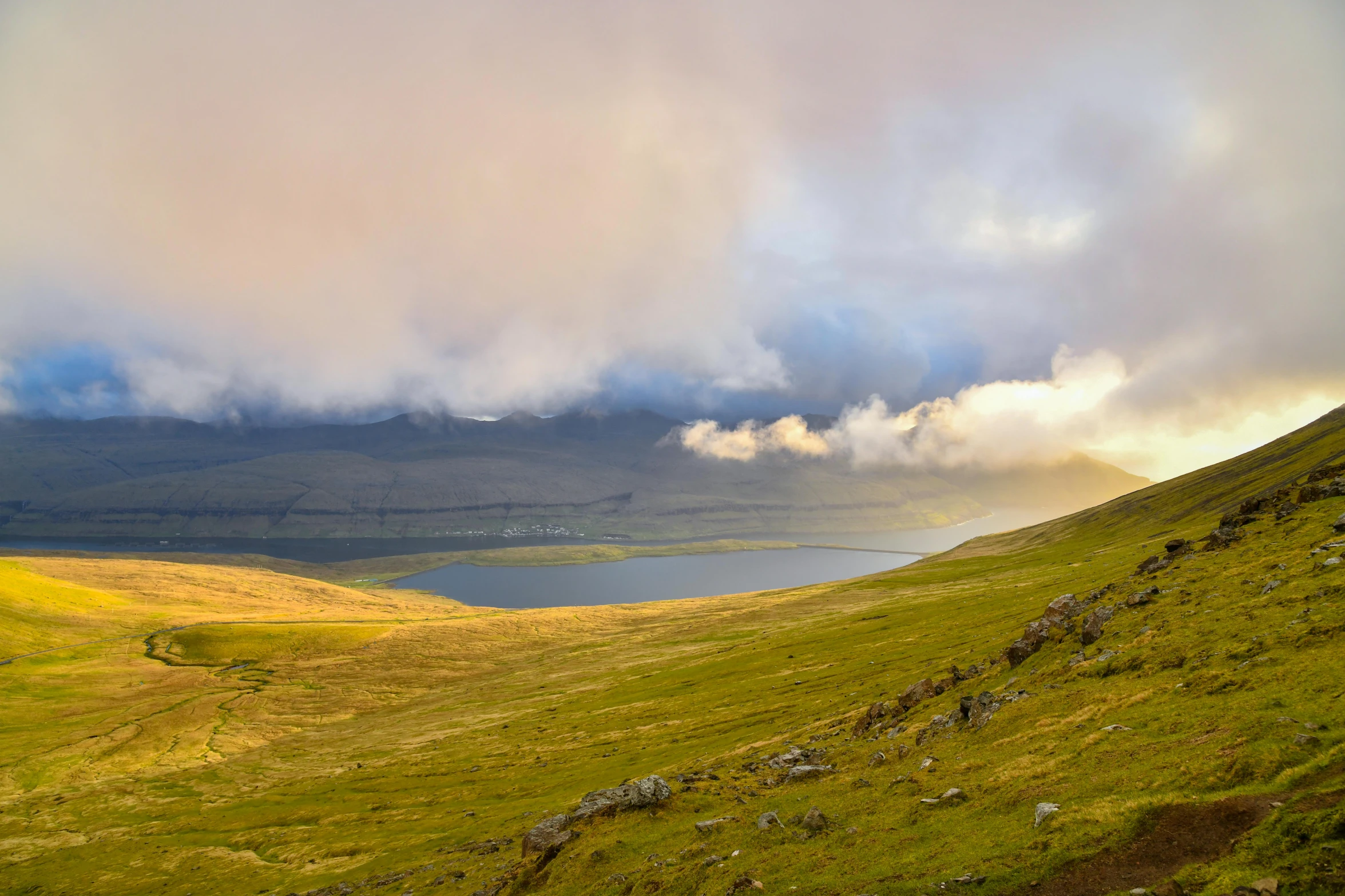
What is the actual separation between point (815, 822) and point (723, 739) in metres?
28.4

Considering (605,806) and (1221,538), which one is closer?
(605,806)

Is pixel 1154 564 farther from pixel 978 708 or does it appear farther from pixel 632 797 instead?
pixel 632 797

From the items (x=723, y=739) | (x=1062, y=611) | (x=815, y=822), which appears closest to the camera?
(x=815, y=822)

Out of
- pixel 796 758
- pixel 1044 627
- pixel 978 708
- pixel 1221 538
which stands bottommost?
pixel 796 758

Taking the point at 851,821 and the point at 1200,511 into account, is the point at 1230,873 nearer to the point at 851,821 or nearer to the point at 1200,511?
the point at 851,821

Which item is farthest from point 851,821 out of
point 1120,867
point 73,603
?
point 73,603

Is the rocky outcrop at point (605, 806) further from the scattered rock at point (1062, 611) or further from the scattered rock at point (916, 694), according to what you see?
the scattered rock at point (1062, 611)

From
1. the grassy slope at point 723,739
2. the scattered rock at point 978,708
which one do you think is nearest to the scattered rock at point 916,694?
the grassy slope at point 723,739

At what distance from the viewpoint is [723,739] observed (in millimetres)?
50406

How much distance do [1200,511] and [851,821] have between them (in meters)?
144

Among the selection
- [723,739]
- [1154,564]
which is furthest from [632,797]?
[1154,564]

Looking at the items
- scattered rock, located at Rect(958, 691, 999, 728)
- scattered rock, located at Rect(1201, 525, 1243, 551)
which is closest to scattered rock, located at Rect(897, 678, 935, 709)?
scattered rock, located at Rect(958, 691, 999, 728)

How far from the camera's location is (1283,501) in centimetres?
4591

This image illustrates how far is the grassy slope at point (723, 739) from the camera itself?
18328mm
